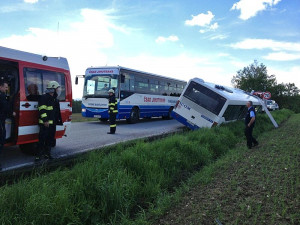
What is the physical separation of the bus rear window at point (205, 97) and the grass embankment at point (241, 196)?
18.4ft

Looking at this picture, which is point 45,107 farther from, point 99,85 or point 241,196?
point 99,85

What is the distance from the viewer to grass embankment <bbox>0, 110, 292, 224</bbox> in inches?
123

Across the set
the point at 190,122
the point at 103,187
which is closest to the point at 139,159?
the point at 103,187

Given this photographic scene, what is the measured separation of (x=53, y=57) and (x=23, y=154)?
2740 millimetres

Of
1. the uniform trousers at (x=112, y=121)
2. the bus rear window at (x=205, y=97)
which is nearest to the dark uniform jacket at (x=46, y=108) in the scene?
the uniform trousers at (x=112, y=121)

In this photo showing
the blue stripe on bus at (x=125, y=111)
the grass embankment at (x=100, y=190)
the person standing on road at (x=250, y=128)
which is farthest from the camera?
the blue stripe on bus at (x=125, y=111)

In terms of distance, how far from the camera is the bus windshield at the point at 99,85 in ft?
47.2

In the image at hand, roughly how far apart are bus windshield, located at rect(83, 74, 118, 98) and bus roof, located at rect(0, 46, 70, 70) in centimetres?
674

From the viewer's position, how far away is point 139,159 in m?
5.29

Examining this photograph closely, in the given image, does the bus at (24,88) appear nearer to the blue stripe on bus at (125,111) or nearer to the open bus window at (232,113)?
the blue stripe on bus at (125,111)

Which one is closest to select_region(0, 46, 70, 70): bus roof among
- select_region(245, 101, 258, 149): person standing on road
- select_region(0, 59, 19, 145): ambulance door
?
select_region(0, 59, 19, 145): ambulance door

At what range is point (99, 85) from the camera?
14.5 metres

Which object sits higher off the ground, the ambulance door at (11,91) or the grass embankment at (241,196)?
the ambulance door at (11,91)

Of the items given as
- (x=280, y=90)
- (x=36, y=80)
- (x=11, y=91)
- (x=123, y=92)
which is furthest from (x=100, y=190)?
(x=280, y=90)
